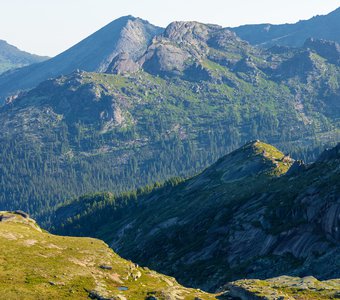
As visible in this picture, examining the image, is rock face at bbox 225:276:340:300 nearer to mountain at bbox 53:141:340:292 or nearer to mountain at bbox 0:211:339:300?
mountain at bbox 0:211:339:300

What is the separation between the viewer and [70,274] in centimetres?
8844

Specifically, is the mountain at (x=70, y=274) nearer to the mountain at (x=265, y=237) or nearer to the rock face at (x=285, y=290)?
the rock face at (x=285, y=290)

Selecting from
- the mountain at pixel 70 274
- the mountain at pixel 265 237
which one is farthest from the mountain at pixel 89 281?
the mountain at pixel 265 237

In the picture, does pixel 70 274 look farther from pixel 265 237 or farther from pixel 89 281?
pixel 265 237

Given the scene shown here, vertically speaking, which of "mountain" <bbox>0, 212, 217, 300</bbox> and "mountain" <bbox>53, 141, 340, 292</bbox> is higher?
"mountain" <bbox>0, 212, 217, 300</bbox>

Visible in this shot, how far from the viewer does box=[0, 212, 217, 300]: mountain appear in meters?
80.8

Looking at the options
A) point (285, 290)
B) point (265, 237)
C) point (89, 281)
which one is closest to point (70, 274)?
point (89, 281)

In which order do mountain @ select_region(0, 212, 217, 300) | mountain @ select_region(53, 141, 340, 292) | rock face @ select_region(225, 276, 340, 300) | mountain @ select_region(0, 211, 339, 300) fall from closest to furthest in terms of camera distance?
mountain @ select_region(0, 212, 217, 300) < mountain @ select_region(0, 211, 339, 300) < rock face @ select_region(225, 276, 340, 300) < mountain @ select_region(53, 141, 340, 292)

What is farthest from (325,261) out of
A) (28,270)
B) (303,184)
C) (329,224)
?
(28,270)

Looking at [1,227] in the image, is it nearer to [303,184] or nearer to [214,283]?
[214,283]

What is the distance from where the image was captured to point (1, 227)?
11619cm

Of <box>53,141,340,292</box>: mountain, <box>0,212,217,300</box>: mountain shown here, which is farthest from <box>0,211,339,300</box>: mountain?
<box>53,141,340,292</box>: mountain

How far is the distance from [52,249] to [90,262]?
8991mm

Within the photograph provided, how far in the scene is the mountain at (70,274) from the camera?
80812 mm
